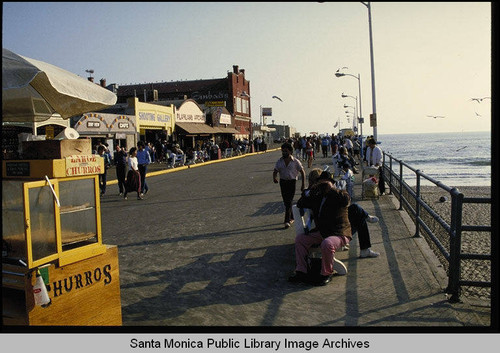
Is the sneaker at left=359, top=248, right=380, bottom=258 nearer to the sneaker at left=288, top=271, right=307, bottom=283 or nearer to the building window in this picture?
the sneaker at left=288, top=271, right=307, bottom=283

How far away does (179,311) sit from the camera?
4793 millimetres

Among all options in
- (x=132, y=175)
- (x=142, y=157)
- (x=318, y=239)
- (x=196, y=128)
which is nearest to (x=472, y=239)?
(x=318, y=239)

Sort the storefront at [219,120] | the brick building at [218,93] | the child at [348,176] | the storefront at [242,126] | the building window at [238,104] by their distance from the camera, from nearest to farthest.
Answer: the child at [348,176] < the storefront at [219,120] < the storefront at [242,126] < the brick building at [218,93] < the building window at [238,104]

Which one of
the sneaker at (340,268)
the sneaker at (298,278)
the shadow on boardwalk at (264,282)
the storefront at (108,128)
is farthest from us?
the storefront at (108,128)

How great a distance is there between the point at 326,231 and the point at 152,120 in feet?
104

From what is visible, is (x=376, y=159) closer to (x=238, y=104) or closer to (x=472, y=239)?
(x=472, y=239)

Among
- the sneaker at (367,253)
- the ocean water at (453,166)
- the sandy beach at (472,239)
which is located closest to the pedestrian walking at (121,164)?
the sandy beach at (472,239)

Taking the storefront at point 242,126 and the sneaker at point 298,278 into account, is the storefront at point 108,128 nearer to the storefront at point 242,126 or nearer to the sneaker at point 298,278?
the sneaker at point 298,278

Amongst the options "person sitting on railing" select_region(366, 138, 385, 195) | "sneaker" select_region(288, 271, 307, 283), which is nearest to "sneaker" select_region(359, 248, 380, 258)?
"sneaker" select_region(288, 271, 307, 283)

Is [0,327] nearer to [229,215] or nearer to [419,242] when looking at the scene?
[419,242]

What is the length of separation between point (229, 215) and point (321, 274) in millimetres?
5025

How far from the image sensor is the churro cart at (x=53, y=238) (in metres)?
3.63

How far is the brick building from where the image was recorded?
63.1 meters

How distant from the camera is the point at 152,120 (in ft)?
117
